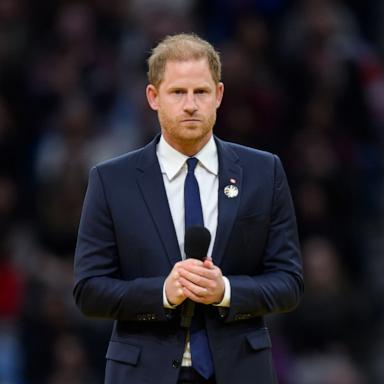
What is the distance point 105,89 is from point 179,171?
6.22 meters

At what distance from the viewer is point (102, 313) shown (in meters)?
4.62

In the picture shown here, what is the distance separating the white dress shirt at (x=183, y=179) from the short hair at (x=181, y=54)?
0.27 m

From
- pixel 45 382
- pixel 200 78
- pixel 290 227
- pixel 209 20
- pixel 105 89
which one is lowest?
pixel 45 382

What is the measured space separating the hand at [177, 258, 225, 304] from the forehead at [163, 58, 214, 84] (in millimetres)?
719

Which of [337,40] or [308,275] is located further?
[337,40]

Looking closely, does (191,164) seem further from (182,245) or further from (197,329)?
(197,329)

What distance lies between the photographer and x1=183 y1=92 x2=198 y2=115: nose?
4586 mm

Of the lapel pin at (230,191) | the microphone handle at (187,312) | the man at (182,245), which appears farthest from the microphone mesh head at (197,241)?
the lapel pin at (230,191)

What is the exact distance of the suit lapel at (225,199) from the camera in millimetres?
4637

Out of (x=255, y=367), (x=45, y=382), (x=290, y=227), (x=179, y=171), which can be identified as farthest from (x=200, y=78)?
(x=45, y=382)

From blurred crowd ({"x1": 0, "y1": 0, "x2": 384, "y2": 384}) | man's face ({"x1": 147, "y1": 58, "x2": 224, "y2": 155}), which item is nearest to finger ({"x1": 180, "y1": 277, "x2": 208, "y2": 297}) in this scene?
man's face ({"x1": 147, "y1": 58, "x2": 224, "y2": 155})

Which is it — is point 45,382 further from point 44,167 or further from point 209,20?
point 209,20

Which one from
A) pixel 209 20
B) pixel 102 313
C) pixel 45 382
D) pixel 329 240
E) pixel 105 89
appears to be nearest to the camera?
pixel 102 313

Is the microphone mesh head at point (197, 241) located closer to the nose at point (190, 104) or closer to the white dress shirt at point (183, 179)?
the white dress shirt at point (183, 179)
